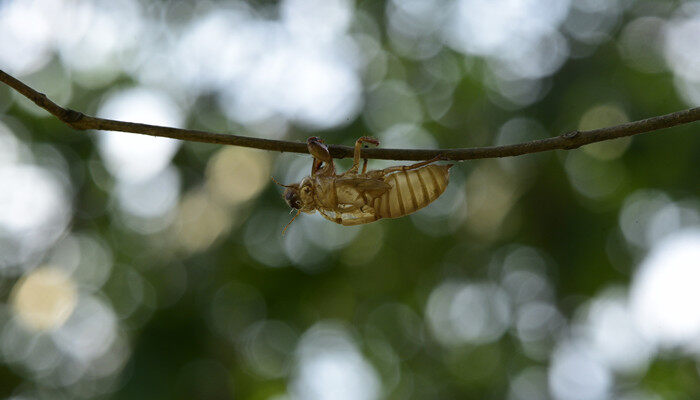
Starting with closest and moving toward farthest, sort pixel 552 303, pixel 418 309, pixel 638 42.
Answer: pixel 638 42 → pixel 552 303 → pixel 418 309

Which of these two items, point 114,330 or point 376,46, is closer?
point 114,330

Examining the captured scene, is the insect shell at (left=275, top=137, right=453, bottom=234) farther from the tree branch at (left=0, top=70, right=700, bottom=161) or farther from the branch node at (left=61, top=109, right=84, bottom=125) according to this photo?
the branch node at (left=61, top=109, right=84, bottom=125)

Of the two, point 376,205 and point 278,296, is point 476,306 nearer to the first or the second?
point 278,296

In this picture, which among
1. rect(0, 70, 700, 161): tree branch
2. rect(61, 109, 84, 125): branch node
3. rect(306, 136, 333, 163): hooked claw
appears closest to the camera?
rect(0, 70, 700, 161): tree branch

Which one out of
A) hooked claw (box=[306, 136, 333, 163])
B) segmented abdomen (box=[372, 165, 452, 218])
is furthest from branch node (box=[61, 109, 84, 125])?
segmented abdomen (box=[372, 165, 452, 218])

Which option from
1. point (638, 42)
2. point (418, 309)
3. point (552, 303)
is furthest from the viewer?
point (418, 309)

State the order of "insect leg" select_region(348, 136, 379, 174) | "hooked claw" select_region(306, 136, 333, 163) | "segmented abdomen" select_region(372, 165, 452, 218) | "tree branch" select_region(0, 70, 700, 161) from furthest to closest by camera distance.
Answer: "segmented abdomen" select_region(372, 165, 452, 218) < "hooked claw" select_region(306, 136, 333, 163) < "insect leg" select_region(348, 136, 379, 174) < "tree branch" select_region(0, 70, 700, 161)

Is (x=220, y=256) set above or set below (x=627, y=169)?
below

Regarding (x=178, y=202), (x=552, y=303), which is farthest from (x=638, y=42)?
(x=178, y=202)
